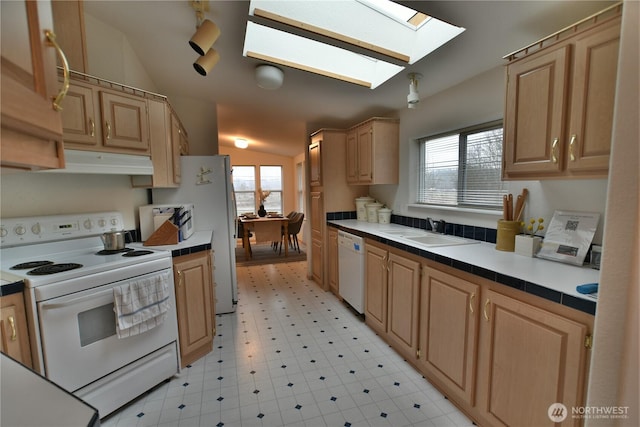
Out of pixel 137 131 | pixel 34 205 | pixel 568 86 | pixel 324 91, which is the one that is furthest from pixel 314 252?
pixel 568 86

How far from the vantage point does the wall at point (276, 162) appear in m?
7.73

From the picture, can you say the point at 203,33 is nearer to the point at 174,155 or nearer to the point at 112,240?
the point at 174,155

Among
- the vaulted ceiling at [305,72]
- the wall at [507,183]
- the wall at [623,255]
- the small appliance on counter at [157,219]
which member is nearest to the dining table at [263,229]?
the vaulted ceiling at [305,72]

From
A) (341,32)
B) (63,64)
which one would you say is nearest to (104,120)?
(63,64)

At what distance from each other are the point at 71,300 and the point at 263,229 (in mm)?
4099

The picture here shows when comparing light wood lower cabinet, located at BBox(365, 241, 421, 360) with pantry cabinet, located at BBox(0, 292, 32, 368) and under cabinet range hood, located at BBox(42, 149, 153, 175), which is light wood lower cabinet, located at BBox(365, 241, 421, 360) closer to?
under cabinet range hood, located at BBox(42, 149, 153, 175)

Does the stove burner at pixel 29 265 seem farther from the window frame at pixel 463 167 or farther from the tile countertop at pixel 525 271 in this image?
the window frame at pixel 463 167

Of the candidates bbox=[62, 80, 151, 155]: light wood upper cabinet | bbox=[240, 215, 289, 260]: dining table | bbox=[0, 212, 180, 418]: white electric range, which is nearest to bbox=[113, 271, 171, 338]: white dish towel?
bbox=[0, 212, 180, 418]: white electric range

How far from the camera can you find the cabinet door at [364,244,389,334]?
2.49 metres

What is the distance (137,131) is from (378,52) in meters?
1.86

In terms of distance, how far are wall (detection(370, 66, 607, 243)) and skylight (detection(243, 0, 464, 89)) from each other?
630mm

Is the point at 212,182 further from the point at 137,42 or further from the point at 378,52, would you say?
the point at 378,52

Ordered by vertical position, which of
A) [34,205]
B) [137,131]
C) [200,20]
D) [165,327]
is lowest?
[165,327]

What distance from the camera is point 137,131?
209 cm
